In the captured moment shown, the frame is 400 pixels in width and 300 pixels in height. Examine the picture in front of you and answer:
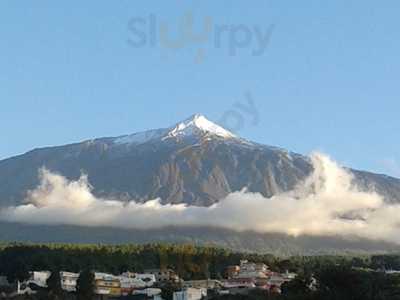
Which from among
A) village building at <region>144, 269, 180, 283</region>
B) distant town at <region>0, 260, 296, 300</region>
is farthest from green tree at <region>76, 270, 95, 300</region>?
village building at <region>144, 269, 180, 283</region>

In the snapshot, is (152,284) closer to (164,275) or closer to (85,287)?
(164,275)

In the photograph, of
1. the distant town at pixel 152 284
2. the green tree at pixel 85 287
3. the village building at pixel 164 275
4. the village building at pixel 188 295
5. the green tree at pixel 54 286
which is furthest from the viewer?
the village building at pixel 164 275

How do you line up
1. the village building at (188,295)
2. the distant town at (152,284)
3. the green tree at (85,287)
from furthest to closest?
the distant town at (152,284)
the village building at (188,295)
the green tree at (85,287)

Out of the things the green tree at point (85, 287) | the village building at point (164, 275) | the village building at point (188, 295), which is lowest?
the village building at point (188, 295)

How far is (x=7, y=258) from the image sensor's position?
8469cm

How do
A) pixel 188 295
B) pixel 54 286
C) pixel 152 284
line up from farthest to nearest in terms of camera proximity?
pixel 152 284
pixel 54 286
pixel 188 295

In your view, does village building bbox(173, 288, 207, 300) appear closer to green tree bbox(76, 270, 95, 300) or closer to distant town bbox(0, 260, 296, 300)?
distant town bbox(0, 260, 296, 300)

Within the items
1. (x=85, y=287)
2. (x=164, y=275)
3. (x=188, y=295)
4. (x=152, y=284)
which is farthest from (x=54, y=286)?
(x=164, y=275)

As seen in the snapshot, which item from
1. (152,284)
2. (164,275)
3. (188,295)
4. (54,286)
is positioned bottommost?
(188,295)

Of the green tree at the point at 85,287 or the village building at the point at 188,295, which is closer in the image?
the green tree at the point at 85,287

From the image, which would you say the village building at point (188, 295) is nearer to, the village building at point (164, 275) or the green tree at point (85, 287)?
the green tree at point (85, 287)

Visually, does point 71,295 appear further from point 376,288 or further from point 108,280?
point 376,288

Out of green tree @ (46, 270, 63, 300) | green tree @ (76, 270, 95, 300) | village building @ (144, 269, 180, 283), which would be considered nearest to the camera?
green tree @ (76, 270, 95, 300)

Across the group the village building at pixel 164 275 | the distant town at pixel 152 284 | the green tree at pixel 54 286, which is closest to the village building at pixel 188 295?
the distant town at pixel 152 284
